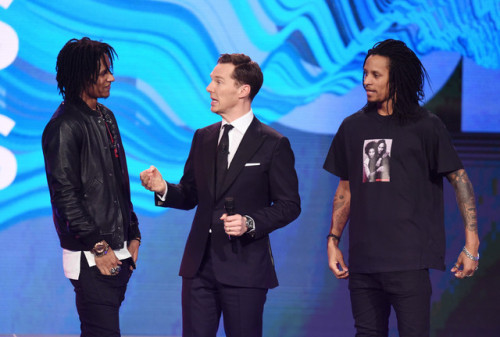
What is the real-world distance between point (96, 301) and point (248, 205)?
713 mm

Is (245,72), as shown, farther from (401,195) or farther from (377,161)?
(401,195)

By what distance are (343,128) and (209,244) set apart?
2.51ft

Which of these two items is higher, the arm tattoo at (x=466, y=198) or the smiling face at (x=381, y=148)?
the smiling face at (x=381, y=148)

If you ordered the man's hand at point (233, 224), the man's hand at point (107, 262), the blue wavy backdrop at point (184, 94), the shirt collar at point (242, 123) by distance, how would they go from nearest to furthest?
the man's hand at point (233, 224) < the man's hand at point (107, 262) < the shirt collar at point (242, 123) < the blue wavy backdrop at point (184, 94)

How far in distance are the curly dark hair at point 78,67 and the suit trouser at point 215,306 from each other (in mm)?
853

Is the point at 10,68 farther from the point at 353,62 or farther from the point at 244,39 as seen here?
the point at 353,62

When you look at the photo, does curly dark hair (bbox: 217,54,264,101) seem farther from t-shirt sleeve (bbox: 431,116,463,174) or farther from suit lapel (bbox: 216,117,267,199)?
t-shirt sleeve (bbox: 431,116,463,174)

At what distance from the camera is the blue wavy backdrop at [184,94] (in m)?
4.16

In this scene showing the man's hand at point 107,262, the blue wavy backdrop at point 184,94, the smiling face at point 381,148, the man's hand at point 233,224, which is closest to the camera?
the man's hand at point 233,224

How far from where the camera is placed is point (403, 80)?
267 centimetres

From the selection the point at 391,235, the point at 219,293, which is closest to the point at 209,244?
the point at 219,293

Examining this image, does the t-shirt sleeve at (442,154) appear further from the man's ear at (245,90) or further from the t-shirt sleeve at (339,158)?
the man's ear at (245,90)

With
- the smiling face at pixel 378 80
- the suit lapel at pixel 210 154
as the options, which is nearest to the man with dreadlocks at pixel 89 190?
the suit lapel at pixel 210 154

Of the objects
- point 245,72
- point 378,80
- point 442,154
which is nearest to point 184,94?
point 245,72
